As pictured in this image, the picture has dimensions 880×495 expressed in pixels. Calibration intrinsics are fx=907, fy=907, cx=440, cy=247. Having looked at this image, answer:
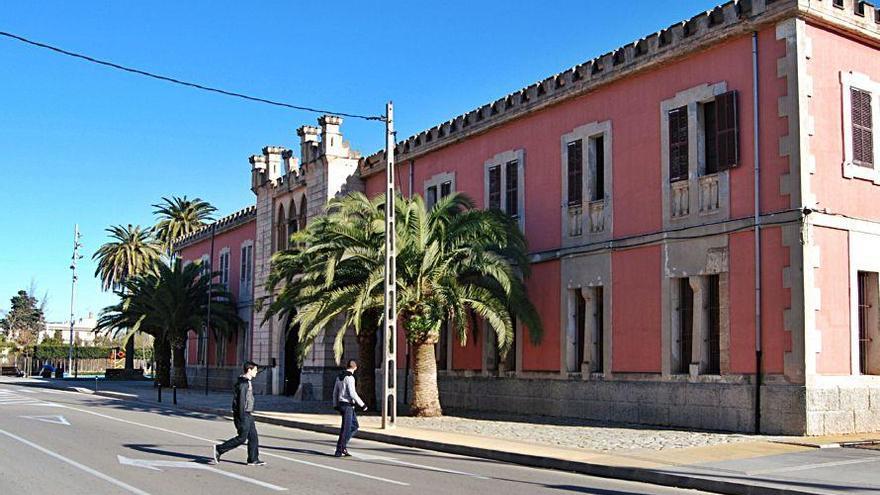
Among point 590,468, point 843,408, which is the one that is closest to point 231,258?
point 843,408

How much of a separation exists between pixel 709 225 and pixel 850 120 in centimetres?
371

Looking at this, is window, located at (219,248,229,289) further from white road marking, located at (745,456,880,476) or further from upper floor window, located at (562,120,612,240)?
white road marking, located at (745,456,880,476)

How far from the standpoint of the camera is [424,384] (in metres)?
24.5

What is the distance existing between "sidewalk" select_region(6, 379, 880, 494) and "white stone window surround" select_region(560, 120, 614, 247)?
489 centimetres

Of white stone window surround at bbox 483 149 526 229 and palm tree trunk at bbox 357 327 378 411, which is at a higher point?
white stone window surround at bbox 483 149 526 229

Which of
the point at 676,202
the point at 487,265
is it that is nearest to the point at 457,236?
the point at 487,265

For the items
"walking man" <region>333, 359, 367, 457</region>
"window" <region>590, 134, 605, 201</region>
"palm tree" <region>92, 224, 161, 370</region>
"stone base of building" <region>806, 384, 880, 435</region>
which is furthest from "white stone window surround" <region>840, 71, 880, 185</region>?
"palm tree" <region>92, 224, 161, 370</region>

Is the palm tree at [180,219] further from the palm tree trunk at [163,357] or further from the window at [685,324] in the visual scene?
the window at [685,324]

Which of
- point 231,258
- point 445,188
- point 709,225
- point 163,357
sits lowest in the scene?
point 163,357

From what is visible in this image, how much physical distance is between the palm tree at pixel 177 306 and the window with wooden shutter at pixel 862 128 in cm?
3241

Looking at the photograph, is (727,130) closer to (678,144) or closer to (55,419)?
(678,144)

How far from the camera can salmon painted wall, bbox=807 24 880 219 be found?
62.1 ft

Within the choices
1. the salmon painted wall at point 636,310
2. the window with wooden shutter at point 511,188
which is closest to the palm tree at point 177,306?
the window with wooden shutter at point 511,188

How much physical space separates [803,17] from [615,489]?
11.4 metres
